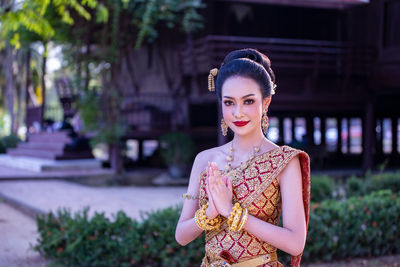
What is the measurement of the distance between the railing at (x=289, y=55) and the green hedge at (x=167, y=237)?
7.12 meters

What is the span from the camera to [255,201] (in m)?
2.06

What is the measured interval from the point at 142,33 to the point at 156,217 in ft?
27.7

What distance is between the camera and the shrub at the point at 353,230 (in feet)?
17.5

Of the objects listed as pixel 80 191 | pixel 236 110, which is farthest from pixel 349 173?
pixel 236 110

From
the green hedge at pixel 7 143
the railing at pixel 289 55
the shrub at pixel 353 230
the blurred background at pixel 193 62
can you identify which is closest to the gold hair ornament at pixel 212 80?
the shrub at pixel 353 230

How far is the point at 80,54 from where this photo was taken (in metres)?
14.4

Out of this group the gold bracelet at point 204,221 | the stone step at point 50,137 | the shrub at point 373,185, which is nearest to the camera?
the gold bracelet at point 204,221

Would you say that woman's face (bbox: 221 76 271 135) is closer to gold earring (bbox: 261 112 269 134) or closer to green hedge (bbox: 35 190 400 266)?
gold earring (bbox: 261 112 269 134)

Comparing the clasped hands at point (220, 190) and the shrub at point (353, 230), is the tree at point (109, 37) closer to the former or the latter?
the shrub at point (353, 230)

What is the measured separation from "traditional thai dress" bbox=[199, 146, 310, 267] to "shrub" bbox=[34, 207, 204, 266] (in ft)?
9.10

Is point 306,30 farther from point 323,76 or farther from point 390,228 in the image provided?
point 390,228

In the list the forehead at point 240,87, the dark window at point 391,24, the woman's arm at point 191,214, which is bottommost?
the woman's arm at point 191,214

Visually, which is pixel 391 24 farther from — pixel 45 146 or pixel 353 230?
pixel 45 146

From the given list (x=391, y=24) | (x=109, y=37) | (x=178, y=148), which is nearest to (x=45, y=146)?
(x=109, y=37)
